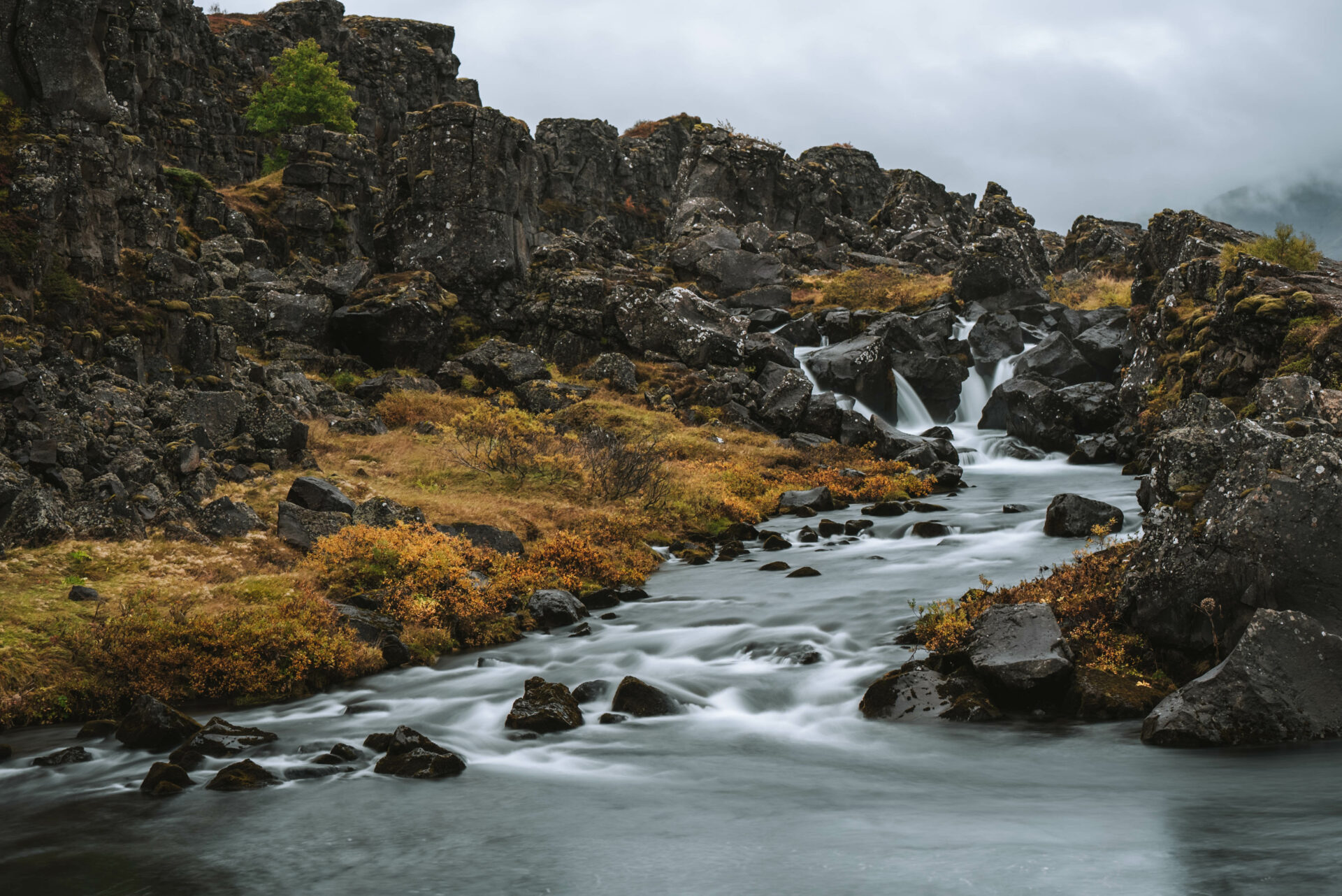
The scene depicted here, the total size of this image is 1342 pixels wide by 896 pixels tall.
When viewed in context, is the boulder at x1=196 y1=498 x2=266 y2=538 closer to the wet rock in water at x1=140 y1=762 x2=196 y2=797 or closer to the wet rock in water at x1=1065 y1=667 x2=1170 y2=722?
the wet rock in water at x1=140 y1=762 x2=196 y2=797

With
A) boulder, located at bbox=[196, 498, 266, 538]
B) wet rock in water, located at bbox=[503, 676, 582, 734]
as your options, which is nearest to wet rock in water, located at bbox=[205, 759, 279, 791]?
wet rock in water, located at bbox=[503, 676, 582, 734]

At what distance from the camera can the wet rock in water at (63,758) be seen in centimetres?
935

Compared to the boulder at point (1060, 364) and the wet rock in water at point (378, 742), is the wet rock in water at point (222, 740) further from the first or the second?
the boulder at point (1060, 364)

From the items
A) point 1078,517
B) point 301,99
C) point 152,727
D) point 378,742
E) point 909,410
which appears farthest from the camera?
point 301,99

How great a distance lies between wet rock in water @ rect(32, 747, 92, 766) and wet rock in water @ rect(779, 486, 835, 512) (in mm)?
19293

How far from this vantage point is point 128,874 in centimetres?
696

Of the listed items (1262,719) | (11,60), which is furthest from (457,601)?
(11,60)

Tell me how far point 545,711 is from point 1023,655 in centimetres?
581

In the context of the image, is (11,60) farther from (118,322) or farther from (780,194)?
(780,194)

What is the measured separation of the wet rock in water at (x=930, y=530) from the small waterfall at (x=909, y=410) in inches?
680

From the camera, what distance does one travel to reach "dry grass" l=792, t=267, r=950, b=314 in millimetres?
51688

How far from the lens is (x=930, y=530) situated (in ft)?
71.6

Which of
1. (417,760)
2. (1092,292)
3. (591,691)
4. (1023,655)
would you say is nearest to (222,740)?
(417,760)

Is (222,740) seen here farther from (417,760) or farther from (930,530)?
(930,530)
